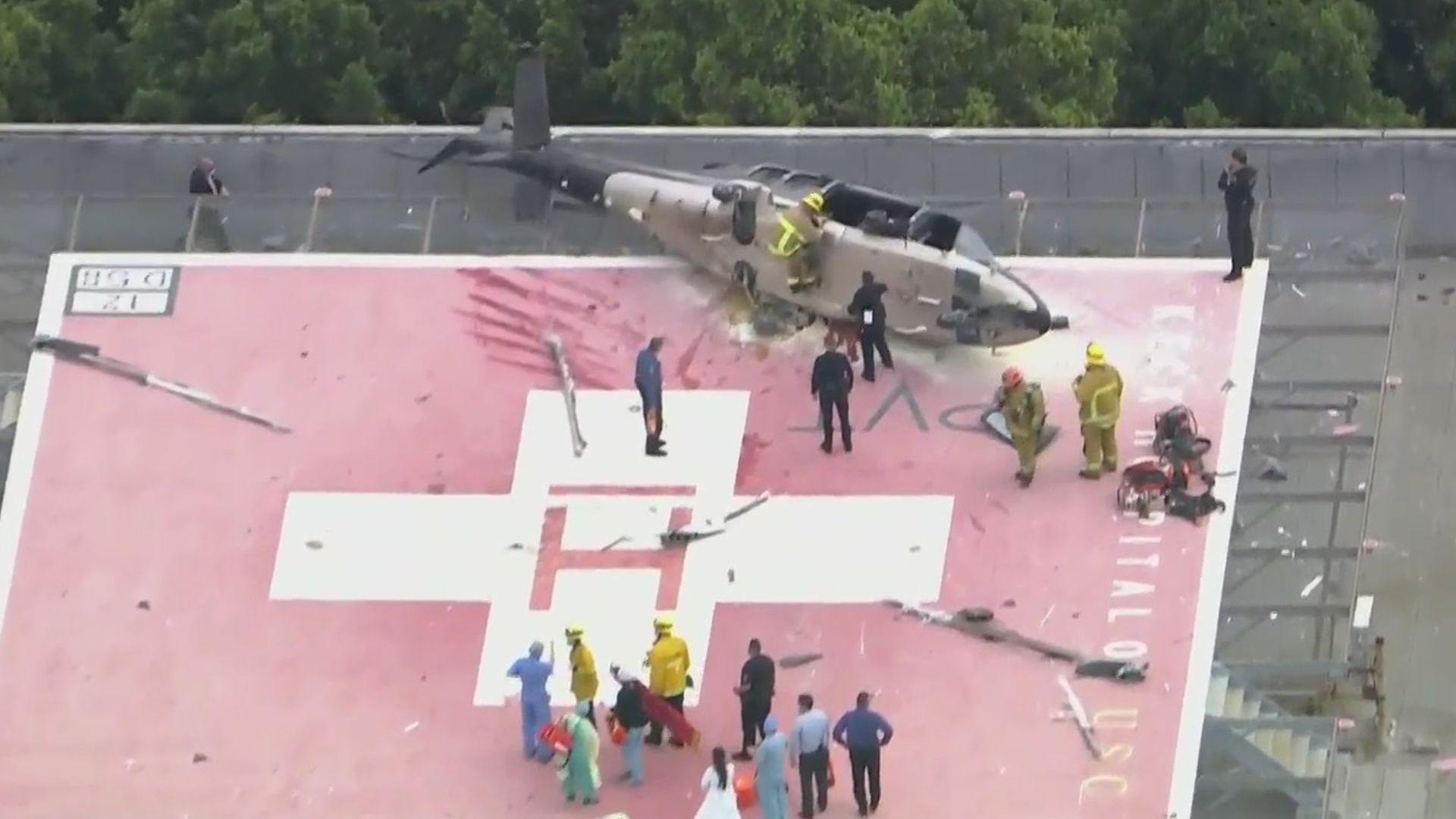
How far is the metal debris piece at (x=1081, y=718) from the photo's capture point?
49344mm

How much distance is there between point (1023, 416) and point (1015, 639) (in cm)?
287

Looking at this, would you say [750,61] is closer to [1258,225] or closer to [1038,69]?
[1038,69]

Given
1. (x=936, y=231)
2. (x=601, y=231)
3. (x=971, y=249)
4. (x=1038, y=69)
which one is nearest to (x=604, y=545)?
(x=936, y=231)

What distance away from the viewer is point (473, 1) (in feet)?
225

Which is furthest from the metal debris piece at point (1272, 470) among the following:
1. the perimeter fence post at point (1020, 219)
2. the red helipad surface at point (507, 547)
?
the perimeter fence post at point (1020, 219)

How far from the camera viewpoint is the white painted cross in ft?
170

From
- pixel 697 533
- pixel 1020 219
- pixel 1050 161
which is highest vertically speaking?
pixel 1050 161

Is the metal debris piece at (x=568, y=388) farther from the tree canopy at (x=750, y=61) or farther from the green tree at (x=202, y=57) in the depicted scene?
the green tree at (x=202, y=57)

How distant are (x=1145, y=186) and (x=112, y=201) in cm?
1360

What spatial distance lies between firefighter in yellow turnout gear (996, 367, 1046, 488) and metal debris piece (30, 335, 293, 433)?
8.96 meters

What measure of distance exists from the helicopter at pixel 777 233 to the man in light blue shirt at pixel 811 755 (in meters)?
7.67

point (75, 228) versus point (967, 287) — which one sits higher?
point (967, 287)

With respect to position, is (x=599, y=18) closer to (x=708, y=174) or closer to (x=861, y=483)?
(x=708, y=174)

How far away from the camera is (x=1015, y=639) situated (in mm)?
50906
